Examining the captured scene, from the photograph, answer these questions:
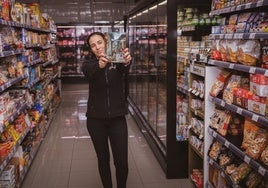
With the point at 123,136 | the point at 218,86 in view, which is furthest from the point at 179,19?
the point at 123,136

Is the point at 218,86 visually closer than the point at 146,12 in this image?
Yes

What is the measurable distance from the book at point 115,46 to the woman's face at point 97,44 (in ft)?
0.51

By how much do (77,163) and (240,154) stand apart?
9.29ft

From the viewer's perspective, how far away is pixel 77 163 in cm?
506

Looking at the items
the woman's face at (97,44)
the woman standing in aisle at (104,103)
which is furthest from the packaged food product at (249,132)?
the woman's face at (97,44)

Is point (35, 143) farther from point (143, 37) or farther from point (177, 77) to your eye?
point (143, 37)

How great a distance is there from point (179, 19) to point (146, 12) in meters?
2.03

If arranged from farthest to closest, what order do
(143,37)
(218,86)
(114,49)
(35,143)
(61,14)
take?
1. (61,14)
2. (143,37)
3. (35,143)
4. (218,86)
5. (114,49)

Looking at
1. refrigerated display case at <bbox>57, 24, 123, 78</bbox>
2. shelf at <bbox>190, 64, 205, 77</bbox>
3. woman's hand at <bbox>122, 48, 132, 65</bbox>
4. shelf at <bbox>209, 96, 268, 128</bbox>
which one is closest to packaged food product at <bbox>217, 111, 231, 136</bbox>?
shelf at <bbox>209, 96, 268, 128</bbox>

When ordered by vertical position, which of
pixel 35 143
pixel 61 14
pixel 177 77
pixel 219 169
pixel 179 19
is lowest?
pixel 35 143

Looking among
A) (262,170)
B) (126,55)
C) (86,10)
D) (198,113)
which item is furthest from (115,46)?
(86,10)

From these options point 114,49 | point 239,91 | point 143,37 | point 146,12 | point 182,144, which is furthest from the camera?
point 143,37

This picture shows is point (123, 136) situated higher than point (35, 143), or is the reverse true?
point (123, 136)

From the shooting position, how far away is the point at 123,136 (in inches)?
138
